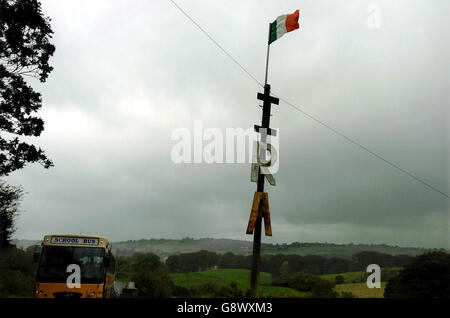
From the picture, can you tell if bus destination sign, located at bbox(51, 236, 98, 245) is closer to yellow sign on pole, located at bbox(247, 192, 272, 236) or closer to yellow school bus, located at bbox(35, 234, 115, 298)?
yellow school bus, located at bbox(35, 234, 115, 298)

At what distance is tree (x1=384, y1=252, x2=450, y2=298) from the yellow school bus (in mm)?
25147

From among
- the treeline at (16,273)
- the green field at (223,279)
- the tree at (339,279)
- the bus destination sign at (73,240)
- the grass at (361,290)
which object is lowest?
the green field at (223,279)

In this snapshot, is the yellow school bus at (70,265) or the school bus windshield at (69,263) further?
the school bus windshield at (69,263)

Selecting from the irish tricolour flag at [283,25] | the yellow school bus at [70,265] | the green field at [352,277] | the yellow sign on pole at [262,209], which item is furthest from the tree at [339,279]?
the irish tricolour flag at [283,25]

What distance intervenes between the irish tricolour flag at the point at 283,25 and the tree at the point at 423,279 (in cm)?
2564

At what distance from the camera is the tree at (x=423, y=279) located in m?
28.6

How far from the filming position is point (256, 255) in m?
10.9

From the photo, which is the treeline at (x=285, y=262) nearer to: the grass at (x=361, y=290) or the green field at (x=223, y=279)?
the green field at (x=223, y=279)

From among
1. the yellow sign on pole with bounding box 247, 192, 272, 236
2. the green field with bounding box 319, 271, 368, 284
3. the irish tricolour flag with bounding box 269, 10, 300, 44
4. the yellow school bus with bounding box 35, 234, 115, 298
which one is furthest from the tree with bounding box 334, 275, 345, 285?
the irish tricolour flag with bounding box 269, 10, 300, 44

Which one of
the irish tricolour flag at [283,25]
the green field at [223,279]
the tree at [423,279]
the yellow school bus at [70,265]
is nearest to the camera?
the irish tricolour flag at [283,25]

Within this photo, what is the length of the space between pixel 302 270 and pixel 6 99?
42.5 m
